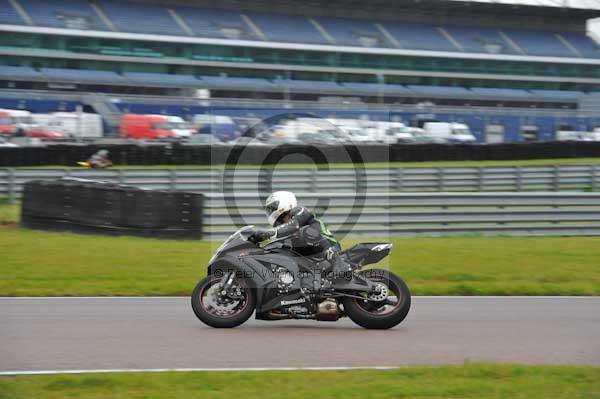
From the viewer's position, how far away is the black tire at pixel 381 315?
8086 mm

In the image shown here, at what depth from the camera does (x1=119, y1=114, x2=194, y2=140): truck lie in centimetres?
2812

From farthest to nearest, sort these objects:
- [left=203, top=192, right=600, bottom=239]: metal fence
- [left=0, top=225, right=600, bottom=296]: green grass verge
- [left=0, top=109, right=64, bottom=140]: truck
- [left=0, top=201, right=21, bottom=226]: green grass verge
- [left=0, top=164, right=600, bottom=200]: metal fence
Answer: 1. [left=0, top=109, right=64, bottom=140]: truck
2. [left=0, top=164, right=600, bottom=200]: metal fence
3. [left=0, top=201, right=21, bottom=226]: green grass verge
4. [left=203, top=192, right=600, bottom=239]: metal fence
5. [left=0, top=225, right=600, bottom=296]: green grass verge

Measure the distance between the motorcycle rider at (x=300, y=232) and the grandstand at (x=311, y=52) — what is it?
110 feet

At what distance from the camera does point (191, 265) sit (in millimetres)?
12945

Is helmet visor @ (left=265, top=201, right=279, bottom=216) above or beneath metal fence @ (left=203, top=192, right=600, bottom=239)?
above

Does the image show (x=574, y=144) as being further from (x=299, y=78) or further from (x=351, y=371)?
(x=351, y=371)

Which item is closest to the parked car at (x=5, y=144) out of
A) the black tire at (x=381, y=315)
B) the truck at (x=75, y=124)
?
the truck at (x=75, y=124)

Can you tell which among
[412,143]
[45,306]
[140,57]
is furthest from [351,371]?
[140,57]

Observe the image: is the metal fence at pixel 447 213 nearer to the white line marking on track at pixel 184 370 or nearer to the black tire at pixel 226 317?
the black tire at pixel 226 317

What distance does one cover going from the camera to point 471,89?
2168 inches

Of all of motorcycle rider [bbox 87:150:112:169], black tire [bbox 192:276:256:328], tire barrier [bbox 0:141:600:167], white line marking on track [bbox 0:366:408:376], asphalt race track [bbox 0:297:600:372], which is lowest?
asphalt race track [bbox 0:297:600:372]

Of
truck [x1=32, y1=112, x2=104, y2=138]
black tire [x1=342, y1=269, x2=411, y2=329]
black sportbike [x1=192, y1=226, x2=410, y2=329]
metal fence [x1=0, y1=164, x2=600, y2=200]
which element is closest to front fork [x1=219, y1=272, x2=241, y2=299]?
black sportbike [x1=192, y1=226, x2=410, y2=329]

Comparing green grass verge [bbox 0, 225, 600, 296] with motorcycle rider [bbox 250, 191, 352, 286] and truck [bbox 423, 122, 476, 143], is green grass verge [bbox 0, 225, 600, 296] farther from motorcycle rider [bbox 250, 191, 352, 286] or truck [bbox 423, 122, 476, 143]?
truck [bbox 423, 122, 476, 143]

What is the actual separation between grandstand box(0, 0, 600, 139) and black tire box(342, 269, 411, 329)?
33.5 metres
